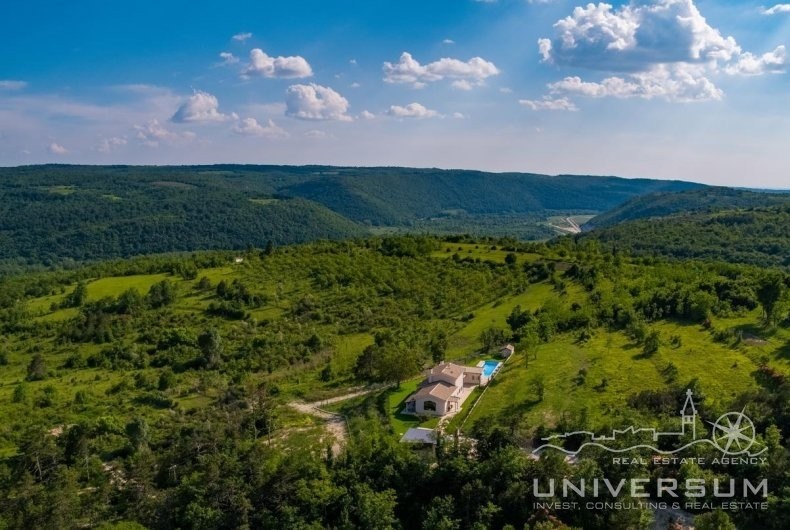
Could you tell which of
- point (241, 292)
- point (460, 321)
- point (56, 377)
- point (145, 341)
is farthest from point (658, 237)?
point (56, 377)

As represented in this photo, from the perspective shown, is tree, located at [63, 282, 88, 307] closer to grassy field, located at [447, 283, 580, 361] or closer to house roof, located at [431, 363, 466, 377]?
grassy field, located at [447, 283, 580, 361]

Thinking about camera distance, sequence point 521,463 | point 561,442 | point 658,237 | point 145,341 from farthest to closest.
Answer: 1. point 658,237
2. point 145,341
3. point 561,442
4. point 521,463

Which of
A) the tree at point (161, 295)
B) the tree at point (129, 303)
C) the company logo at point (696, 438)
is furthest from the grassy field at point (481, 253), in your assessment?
the company logo at point (696, 438)

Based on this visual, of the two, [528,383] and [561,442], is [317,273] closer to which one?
[528,383]

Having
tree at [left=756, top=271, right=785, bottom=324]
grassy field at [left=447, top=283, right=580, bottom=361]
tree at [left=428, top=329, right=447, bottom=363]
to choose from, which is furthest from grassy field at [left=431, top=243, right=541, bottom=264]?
tree at [left=756, top=271, right=785, bottom=324]

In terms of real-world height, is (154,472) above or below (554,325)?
below

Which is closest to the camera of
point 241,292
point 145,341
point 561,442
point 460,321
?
point 561,442
